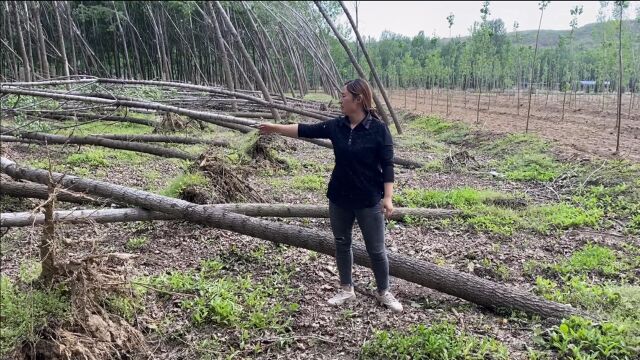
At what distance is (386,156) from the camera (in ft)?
11.8

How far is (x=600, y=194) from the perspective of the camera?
7.95 m

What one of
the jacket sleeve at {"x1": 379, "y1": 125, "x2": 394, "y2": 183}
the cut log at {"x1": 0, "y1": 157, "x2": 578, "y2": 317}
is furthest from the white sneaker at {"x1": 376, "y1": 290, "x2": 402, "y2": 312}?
the jacket sleeve at {"x1": 379, "y1": 125, "x2": 394, "y2": 183}

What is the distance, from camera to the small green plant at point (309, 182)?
Answer: 7.84 metres

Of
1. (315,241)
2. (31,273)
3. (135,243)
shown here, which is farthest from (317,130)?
(135,243)

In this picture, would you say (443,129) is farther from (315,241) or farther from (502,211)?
(315,241)

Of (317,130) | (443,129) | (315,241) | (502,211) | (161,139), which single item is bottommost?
(502,211)

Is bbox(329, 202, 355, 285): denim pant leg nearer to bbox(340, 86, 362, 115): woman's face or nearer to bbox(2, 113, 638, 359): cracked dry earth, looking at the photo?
bbox(2, 113, 638, 359): cracked dry earth

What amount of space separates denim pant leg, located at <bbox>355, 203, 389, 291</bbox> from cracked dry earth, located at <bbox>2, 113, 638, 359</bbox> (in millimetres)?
395

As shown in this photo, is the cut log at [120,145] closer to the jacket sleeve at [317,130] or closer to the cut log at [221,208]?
the cut log at [221,208]

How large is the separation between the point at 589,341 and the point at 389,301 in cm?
150

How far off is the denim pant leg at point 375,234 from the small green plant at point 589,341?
1284mm

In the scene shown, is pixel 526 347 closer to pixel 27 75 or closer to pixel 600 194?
pixel 600 194

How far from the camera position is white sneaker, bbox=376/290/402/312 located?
3.97 m

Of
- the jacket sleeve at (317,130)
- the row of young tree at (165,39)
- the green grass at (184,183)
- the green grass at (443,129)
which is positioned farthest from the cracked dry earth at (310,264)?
the row of young tree at (165,39)
